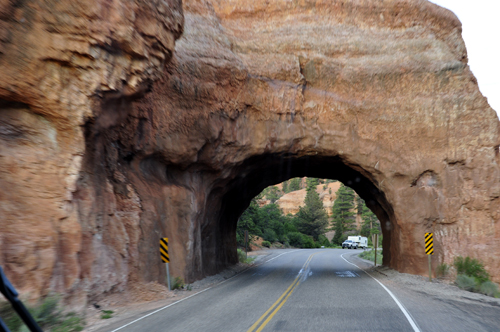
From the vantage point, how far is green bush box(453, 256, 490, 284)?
16312 millimetres

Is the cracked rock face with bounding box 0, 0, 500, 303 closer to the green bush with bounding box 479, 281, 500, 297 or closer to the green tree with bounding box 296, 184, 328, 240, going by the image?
the green bush with bounding box 479, 281, 500, 297

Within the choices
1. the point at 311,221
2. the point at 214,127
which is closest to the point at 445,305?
the point at 214,127

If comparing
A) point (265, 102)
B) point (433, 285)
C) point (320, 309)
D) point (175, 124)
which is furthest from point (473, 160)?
point (175, 124)

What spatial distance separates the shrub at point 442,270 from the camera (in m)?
17.2

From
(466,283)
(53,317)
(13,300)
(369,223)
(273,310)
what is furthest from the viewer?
(369,223)

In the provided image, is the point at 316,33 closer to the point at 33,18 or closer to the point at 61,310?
the point at 33,18

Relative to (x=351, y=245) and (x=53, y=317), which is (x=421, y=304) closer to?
(x=53, y=317)

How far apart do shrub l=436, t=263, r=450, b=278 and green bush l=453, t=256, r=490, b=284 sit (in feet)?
1.29

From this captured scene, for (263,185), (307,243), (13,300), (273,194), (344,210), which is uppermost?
(273,194)

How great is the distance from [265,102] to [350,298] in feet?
34.2

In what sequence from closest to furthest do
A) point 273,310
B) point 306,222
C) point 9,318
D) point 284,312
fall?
point 9,318 → point 284,312 → point 273,310 → point 306,222

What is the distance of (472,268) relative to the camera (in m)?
16.4

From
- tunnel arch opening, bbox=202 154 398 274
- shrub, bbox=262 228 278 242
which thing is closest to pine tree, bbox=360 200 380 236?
shrub, bbox=262 228 278 242

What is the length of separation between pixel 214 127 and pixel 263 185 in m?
10.9
